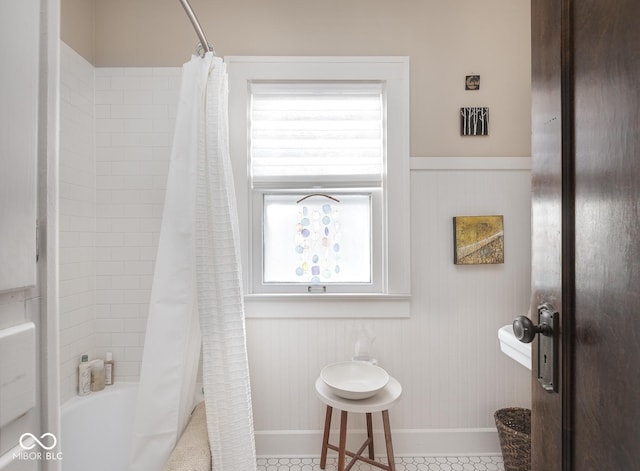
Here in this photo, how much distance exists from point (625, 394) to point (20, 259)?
0.90m

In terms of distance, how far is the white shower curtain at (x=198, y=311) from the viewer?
129 centimetres

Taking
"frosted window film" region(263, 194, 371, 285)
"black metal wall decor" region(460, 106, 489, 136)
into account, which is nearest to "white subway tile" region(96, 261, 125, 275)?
"frosted window film" region(263, 194, 371, 285)

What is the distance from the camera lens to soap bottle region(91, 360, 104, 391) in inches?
66.9

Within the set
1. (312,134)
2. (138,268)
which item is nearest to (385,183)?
(312,134)

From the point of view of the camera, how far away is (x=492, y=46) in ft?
6.04

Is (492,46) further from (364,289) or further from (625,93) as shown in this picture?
(625,93)

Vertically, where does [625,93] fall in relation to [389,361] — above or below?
above

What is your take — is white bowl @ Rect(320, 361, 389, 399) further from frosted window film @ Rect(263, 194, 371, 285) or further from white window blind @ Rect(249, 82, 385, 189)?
white window blind @ Rect(249, 82, 385, 189)

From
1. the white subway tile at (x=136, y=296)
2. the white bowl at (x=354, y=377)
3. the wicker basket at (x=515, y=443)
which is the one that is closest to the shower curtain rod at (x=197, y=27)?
the white subway tile at (x=136, y=296)

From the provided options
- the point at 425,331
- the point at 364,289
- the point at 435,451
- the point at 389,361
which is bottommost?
the point at 435,451

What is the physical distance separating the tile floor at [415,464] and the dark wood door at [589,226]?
48.1 inches

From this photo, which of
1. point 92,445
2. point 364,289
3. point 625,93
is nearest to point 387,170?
point 364,289

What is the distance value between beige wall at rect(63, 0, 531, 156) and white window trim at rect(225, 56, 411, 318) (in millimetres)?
70

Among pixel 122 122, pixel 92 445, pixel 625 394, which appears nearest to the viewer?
pixel 625 394
